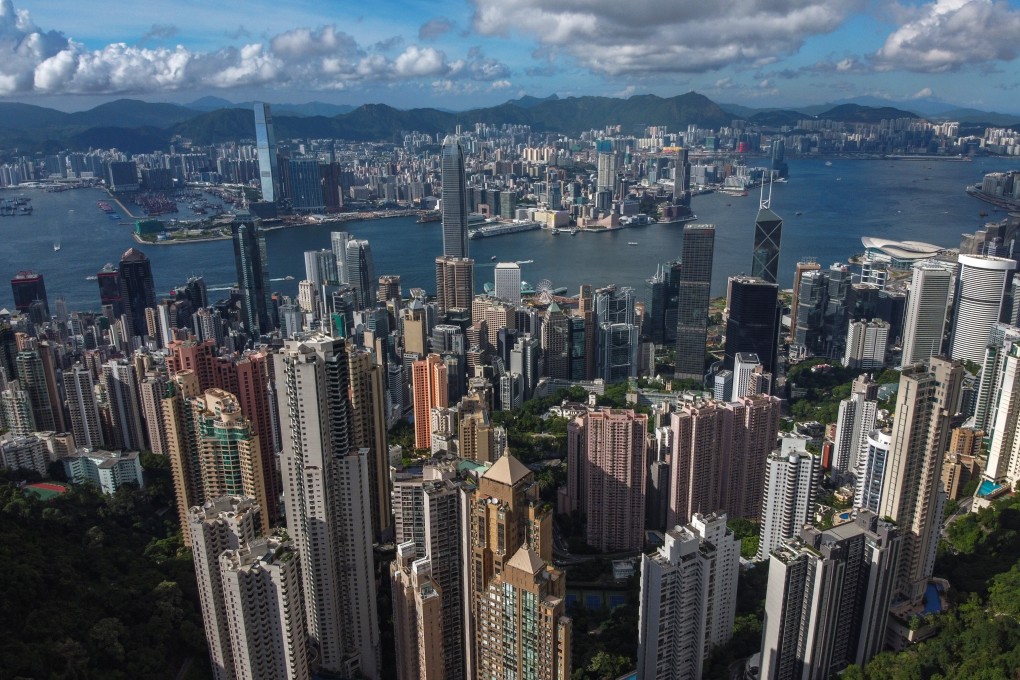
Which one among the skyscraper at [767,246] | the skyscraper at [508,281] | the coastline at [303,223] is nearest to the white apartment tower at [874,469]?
the skyscraper at [767,246]

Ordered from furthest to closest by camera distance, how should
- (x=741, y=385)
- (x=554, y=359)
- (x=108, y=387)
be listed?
(x=554, y=359) < (x=741, y=385) < (x=108, y=387)

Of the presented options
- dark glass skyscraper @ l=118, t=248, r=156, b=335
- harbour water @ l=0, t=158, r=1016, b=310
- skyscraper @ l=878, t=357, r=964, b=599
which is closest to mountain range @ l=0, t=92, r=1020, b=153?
harbour water @ l=0, t=158, r=1016, b=310

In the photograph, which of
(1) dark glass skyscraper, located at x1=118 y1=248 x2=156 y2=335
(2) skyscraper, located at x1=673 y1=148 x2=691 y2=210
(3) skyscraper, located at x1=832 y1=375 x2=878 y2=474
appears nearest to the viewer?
(3) skyscraper, located at x1=832 y1=375 x2=878 y2=474

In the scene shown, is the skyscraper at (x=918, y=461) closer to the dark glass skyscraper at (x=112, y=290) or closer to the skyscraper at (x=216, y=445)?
the skyscraper at (x=216, y=445)

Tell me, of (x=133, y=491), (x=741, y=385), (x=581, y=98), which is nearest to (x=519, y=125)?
(x=581, y=98)

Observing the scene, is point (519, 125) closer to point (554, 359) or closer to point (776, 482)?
point (554, 359)

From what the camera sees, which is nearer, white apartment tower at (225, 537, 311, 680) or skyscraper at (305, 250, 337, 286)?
white apartment tower at (225, 537, 311, 680)

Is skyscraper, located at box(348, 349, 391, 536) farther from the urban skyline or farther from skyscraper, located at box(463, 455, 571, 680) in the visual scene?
skyscraper, located at box(463, 455, 571, 680)
